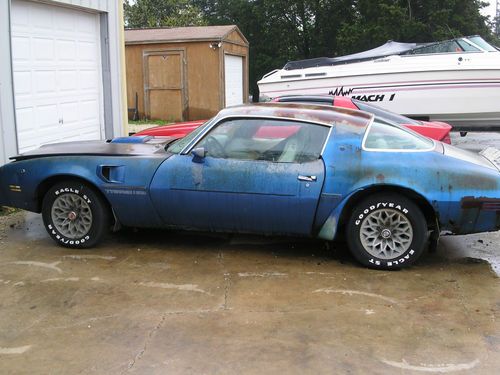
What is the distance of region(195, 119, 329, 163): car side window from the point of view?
4.96 metres

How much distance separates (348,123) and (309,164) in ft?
1.76

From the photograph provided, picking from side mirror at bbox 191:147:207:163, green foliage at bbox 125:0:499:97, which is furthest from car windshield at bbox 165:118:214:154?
green foliage at bbox 125:0:499:97

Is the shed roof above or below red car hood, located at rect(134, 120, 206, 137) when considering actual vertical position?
above

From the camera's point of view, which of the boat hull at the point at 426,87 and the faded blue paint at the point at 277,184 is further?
the boat hull at the point at 426,87

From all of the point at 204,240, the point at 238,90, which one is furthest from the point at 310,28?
the point at 204,240

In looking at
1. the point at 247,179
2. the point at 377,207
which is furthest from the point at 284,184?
the point at 377,207

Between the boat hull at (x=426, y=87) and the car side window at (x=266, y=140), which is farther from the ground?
the boat hull at (x=426, y=87)

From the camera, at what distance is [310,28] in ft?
117

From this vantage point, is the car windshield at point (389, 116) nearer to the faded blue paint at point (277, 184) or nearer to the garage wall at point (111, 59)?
the faded blue paint at point (277, 184)

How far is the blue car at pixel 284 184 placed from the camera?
4.76 metres

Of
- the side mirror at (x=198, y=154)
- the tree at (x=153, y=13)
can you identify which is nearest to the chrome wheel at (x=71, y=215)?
Answer: the side mirror at (x=198, y=154)

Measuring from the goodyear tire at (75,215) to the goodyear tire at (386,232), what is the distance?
227 cm

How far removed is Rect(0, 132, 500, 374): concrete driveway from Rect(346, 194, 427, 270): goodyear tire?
13cm

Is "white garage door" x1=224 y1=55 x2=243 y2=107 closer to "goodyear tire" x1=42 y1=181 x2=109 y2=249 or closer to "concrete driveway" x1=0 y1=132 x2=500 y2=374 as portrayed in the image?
"concrete driveway" x1=0 y1=132 x2=500 y2=374
